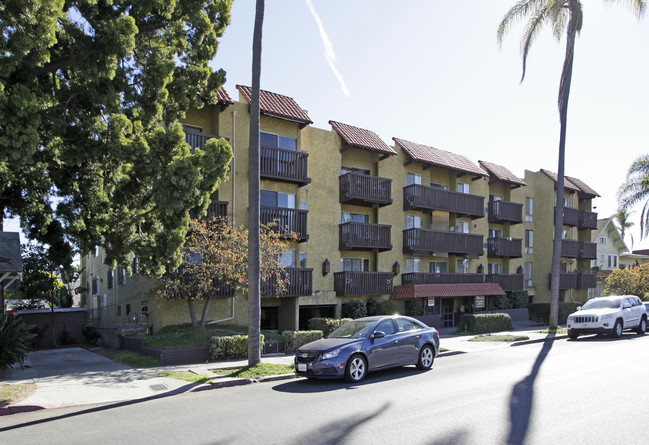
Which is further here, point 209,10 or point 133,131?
point 209,10

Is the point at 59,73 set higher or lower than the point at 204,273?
higher

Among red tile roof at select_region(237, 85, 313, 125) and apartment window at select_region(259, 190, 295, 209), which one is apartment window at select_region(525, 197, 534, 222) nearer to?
red tile roof at select_region(237, 85, 313, 125)

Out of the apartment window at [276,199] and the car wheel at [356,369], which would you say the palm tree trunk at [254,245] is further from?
the apartment window at [276,199]

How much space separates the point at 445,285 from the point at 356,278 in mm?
6090

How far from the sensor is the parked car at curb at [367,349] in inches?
425

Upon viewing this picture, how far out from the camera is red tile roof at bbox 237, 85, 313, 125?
2083 centimetres

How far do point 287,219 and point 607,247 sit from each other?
4006 centimetres

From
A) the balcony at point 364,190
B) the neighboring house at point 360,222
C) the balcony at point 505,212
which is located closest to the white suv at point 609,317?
the neighboring house at point 360,222

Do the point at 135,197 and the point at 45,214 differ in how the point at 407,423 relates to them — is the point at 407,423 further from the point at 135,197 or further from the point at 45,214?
the point at 45,214

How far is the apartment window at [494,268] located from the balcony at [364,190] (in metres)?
11.4

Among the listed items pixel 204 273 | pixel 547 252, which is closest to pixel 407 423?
pixel 204 273

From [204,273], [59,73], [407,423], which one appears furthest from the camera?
[204,273]

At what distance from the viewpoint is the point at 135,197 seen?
41.9ft

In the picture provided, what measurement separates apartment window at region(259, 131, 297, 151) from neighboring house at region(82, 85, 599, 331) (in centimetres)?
6
